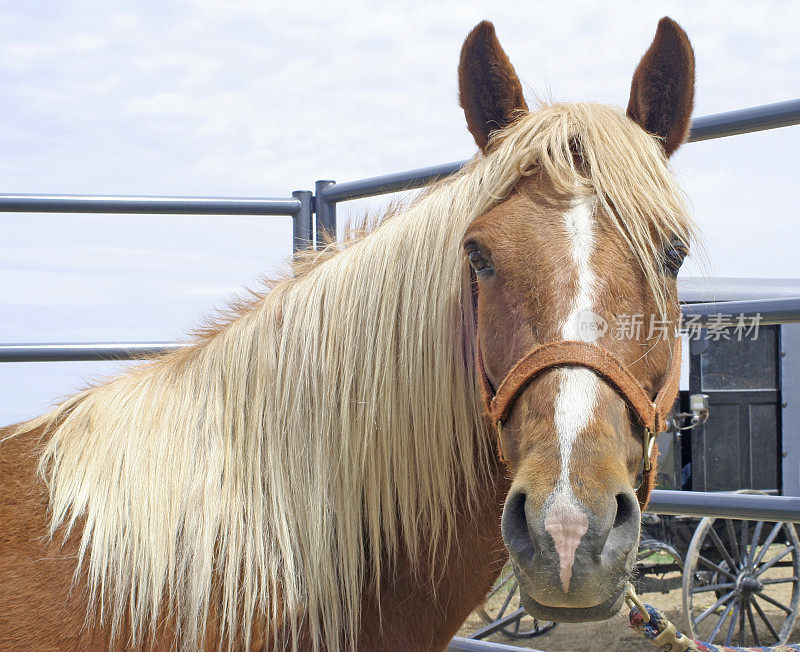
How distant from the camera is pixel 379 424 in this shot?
136cm

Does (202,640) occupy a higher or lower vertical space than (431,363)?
lower

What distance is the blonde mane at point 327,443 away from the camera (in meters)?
1.28

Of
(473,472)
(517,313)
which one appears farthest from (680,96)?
(473,472)

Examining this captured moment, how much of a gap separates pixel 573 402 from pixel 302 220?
1707 mm

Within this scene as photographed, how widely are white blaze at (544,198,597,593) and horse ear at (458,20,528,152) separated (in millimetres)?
352

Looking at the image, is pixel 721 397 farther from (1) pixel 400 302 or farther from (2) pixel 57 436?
(2) pixel 57 436

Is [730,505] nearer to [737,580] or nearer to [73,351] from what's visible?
[73,351]

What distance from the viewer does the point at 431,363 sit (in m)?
1.35

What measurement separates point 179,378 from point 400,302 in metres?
0.55

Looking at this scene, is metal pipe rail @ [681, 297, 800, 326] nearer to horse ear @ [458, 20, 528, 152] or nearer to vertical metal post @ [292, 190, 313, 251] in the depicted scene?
horse ear @ [458, 20, 528, 152]

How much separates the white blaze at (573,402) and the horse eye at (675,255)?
188 millimetres

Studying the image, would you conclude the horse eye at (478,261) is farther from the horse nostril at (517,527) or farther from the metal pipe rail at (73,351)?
the metal pipe rail at (73,351)

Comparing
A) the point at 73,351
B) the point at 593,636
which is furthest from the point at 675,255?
the point at 593,636

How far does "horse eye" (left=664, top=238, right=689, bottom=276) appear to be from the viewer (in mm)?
1265
